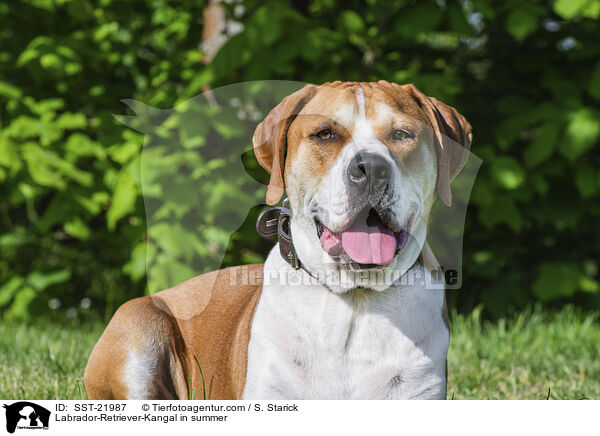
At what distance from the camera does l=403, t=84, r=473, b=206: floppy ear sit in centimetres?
222

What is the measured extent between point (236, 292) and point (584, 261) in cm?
379

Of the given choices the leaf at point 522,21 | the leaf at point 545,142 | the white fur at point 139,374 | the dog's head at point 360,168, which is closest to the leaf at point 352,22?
the leaf at point 522,21

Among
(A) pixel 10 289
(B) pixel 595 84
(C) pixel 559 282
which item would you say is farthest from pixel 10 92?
(C) pixel 559 282

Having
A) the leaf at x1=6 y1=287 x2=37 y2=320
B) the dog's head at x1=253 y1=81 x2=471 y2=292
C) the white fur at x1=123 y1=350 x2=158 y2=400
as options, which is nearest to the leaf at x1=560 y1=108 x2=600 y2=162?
the dog's head at x1=253 y1=81 x2=471 y2=292

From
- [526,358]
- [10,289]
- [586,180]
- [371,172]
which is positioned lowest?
[526,358]

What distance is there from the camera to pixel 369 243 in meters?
2.04

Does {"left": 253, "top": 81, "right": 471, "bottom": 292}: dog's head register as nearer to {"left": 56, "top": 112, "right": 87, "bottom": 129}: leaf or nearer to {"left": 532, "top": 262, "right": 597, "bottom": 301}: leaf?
{"left": 56, "top": 112, "right": 87, "bottom": 129}: leaf

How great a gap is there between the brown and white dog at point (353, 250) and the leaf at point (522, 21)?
6.28 ft

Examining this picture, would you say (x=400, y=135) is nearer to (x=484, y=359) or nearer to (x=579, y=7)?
(x=484, y=359)

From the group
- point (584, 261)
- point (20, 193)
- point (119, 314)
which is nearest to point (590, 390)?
point (119, 314)

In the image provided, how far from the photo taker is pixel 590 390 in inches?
115

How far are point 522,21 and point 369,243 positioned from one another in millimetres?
2530

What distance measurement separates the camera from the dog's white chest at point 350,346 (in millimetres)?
2145

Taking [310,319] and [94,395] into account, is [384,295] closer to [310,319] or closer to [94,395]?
[310,319]
